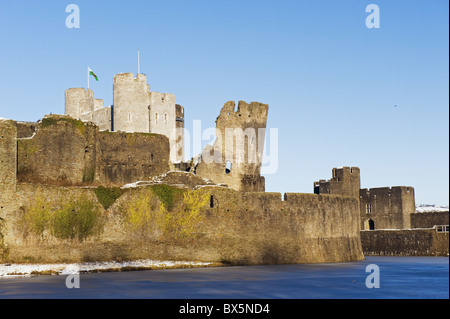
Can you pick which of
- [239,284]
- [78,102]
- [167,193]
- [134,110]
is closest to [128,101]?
[134,110]

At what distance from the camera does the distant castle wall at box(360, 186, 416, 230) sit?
69812 millimetres

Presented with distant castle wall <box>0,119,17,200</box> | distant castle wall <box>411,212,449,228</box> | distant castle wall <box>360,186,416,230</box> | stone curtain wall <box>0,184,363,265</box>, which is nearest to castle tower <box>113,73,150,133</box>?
stone curtain wall <box>0,184,363,265</box>

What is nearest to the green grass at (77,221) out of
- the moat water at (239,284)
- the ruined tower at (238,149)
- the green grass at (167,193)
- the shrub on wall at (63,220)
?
the shrub on wall at (63,220)

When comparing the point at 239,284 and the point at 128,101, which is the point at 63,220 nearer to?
the point at 239,284

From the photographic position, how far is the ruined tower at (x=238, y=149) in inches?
2017

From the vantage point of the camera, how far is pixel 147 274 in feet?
112

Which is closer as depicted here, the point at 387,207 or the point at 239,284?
the point at 239,284

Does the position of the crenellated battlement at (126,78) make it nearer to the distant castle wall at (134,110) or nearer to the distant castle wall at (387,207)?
the distant castle wall at (134,110)

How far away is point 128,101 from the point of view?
54594 millimetres

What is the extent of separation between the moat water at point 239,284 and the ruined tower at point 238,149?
13824 mm

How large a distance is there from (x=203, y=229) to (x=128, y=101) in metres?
18.3
